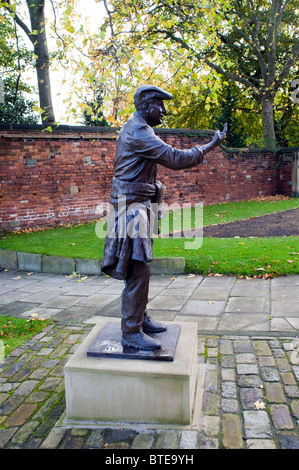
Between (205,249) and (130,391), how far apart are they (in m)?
A: 5.21

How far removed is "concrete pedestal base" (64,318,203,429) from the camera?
3.02 m

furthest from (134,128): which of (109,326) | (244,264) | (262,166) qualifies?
(262,166)

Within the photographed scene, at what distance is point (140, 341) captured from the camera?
326cm

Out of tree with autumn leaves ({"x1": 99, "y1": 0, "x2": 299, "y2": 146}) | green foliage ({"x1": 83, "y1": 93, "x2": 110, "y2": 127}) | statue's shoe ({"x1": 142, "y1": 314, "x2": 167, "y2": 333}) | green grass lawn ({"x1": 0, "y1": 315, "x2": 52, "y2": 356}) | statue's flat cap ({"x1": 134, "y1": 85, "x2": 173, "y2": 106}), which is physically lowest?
green grass lawn ({"x1": 0, "y1": 315, "x2": 52, "y2": 356})

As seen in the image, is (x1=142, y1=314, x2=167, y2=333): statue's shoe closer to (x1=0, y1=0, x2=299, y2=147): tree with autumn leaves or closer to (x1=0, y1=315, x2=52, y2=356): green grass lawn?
(x1=0, y1=315, x2=52, y2=356): green grass lawn

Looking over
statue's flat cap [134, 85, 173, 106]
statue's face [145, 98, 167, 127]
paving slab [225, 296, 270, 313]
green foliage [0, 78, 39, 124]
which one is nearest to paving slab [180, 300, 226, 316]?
paving slab [225, 296, 270, 313]

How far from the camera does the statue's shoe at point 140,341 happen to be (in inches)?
128

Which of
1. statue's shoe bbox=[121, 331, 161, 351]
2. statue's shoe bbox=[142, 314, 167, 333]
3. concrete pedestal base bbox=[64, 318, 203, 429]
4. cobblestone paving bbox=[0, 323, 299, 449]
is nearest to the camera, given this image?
cobblestone paving bbox=[0, 323, 299, 449]

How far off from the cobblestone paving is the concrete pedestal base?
115mm

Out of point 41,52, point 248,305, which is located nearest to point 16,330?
Answer: point 248,305

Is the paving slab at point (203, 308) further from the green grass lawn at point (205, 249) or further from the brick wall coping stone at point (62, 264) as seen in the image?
the brick wall coping stone at point (62, 264)

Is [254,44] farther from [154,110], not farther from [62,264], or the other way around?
[154,110]

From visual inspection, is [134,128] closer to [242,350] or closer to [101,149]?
[242,350]

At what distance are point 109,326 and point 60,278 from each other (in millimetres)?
4028
